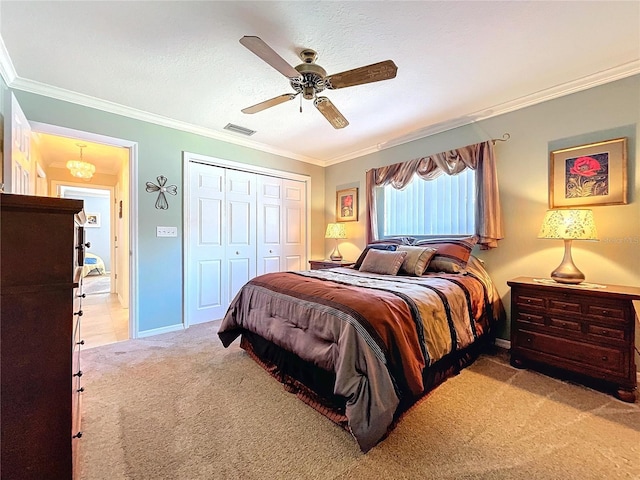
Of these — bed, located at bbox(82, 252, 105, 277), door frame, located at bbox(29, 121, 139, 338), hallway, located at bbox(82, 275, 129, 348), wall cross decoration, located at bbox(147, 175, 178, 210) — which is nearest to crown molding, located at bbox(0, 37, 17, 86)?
door frame, located at bbox(29, 121, 139, 338)

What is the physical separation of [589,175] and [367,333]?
8.09ft

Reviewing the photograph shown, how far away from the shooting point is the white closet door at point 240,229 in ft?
12.9

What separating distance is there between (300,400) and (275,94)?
2694 mm

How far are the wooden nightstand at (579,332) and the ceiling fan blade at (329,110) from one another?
2095mm

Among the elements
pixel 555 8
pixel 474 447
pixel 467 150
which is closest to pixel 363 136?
pixel 467 150

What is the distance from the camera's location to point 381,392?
144cm

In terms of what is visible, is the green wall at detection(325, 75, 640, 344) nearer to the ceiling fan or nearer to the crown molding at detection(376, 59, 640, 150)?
the crown molding at detection(376, 59, 640, 150)

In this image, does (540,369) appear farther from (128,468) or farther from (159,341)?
(159,341)

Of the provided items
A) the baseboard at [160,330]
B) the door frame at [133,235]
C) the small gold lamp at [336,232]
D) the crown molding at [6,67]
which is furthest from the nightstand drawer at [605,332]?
the crown molding at [6,67]

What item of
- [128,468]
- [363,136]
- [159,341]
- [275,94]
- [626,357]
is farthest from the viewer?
[363,136]

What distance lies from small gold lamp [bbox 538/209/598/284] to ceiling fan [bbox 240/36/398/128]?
5.81 ft

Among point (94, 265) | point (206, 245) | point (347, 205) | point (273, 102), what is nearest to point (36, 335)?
point (273, 102)

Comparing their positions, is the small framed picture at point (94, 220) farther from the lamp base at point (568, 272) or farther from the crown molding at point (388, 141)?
the lamp base at point (568, 272)

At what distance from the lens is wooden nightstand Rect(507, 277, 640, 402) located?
1855mm
